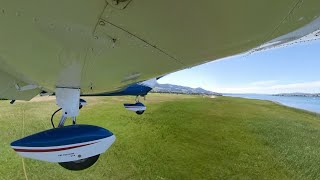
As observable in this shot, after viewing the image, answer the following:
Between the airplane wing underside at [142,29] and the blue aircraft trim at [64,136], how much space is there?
1.04 meters

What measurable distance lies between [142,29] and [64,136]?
2046mm

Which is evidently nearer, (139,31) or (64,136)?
(139,31)

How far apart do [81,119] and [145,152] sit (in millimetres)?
3797

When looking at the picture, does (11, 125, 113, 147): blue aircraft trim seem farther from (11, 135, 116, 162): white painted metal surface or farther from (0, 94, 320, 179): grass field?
(0, 94, 320, 179): grass field

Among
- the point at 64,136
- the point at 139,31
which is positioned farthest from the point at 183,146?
the point at 139,31

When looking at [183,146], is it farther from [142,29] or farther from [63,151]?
[142,29]

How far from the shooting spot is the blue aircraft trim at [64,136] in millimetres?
2994

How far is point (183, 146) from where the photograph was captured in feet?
22.4

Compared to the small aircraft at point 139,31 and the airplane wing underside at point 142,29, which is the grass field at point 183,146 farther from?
the airplane wing underside at point 142,29

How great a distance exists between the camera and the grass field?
5.31 metres

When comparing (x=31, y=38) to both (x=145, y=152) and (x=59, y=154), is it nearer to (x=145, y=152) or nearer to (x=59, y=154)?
(x=59, y=154)

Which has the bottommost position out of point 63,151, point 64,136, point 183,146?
point 183,146

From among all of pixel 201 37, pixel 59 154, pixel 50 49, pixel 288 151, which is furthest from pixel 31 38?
pixel 288 151

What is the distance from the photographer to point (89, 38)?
71.5 inches
